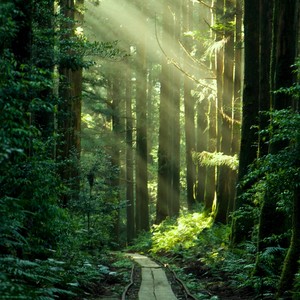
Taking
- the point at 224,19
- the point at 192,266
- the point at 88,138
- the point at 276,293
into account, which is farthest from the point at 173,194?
the point at 276,293

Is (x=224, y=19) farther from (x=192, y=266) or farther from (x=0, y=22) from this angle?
(x=0, y=22)

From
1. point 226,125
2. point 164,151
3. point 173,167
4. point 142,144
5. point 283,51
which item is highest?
point 283,51

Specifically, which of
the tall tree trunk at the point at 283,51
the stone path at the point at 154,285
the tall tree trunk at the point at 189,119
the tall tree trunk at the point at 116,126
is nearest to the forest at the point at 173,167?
the tall tree trunk at the point at 283,51

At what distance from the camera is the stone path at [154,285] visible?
10.9 m

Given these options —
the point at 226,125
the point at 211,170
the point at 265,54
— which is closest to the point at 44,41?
the point at 265,54

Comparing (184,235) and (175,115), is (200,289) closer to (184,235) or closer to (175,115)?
(184,235)

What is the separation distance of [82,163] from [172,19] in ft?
46.7

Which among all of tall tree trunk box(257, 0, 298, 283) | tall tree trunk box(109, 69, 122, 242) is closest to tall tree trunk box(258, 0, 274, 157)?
tall tree trunk box(257, 0, 298, 283)

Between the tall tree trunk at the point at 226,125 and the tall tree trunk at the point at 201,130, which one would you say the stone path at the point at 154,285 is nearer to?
the tall tree trunk at the point at 226,125

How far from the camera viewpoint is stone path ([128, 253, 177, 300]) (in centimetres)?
1091

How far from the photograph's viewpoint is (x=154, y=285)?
1248cm

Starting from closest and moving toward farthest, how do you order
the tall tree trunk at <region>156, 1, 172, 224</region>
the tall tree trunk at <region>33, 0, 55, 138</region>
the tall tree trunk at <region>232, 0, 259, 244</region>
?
the tall tree trunk at <region>33, 0, 55, 138</region> → the tall tree trunk at <region>232, 0, 259, 244</region> → the tall tree trunk at <region>156, 1, 172, 224</region>

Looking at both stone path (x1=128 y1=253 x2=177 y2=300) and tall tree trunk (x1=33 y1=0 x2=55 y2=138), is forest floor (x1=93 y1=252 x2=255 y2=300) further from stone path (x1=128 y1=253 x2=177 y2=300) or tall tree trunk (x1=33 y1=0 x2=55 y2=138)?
tall tree trunk (x1=33 y1=0 x2=55 y2=138)

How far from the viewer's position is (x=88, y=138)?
121 ft
